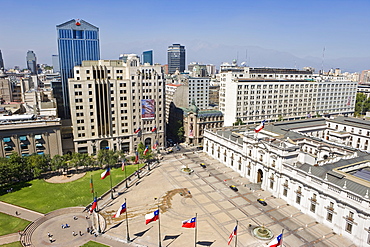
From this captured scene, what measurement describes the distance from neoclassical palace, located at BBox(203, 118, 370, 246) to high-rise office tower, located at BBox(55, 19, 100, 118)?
129344 mm

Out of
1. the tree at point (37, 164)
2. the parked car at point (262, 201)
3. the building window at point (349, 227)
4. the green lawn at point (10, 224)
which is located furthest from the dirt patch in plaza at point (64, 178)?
the building window at point (349, 227)

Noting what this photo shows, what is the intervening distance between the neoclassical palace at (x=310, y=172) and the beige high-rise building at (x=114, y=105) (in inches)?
1215

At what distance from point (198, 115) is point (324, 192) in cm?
8209

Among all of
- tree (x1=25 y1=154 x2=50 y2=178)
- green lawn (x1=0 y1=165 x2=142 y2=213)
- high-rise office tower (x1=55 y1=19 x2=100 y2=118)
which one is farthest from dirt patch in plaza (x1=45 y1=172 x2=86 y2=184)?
high-rise office tower (x1=55 y1=19 x2=100 y2=118)

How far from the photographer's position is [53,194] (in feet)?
268

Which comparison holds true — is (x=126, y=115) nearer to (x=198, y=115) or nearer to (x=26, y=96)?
(x=198, y=115)

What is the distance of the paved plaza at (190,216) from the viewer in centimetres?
5997

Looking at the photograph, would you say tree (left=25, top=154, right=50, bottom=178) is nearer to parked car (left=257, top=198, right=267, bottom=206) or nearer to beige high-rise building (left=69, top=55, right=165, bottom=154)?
beige high-rise building (left=69, top=55, right=165, bottom=154)

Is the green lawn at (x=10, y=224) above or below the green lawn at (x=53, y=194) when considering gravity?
below

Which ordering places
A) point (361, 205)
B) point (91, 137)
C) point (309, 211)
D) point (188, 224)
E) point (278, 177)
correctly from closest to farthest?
point (188, 224), point (361, 205), point (309, 211), point (278, 177), point (91, 137)

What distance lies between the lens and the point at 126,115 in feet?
392

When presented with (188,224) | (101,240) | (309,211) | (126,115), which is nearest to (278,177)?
(309,211)

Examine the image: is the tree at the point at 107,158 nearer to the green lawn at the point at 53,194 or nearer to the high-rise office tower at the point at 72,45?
the green lawn at the point at 53,194

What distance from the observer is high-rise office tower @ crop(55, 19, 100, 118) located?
609 feet
